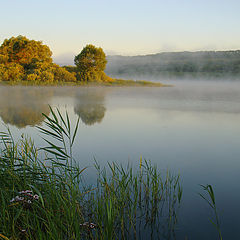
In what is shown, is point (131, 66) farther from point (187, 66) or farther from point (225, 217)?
point (225, 217)

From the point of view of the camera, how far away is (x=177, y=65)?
90.1 meters

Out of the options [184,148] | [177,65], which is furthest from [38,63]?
[177,65]

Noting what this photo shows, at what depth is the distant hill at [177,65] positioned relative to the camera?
251 feet

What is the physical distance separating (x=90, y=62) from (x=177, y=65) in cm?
6706

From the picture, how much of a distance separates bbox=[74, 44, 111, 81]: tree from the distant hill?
4088 cm

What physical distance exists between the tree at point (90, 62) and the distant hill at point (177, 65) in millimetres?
40880

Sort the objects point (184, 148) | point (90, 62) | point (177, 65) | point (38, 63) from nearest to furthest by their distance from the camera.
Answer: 1. point (184, 148)
2. point (38, 63)
3. point (90, 62)
4. point (177, 65)

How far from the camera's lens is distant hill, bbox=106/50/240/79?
7644cm

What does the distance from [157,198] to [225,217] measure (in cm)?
69

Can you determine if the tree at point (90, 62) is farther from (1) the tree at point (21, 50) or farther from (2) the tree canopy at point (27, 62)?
(1) the tree at point (21, 50)

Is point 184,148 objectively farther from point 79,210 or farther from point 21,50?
point 21,50

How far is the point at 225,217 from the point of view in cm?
258

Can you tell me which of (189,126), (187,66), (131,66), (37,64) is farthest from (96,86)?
(187,66)

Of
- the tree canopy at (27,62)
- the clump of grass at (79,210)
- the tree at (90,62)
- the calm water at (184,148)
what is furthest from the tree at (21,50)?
the clump of grass at (79,210)
